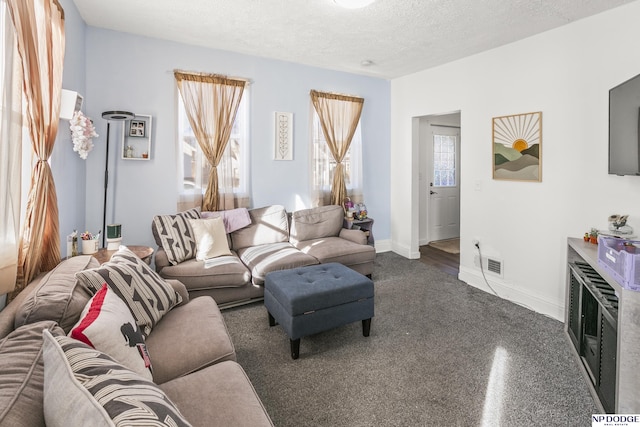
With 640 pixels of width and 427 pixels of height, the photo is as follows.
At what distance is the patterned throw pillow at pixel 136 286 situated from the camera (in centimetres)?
175

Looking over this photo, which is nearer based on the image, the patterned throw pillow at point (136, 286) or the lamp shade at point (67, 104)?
the patterned throw pillow at point (136, 286)

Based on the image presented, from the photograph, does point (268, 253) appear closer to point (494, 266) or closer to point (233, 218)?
point (233, 218)

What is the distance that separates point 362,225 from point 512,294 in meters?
1.96

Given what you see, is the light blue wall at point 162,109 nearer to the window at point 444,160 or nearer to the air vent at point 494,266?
the window at point 444,160

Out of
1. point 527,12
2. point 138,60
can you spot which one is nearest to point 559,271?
point 527,12

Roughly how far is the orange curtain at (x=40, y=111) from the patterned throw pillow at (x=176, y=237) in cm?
105

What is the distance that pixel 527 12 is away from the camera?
285 cm

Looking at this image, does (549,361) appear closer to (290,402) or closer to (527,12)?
(290,402)

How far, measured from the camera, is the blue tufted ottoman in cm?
238

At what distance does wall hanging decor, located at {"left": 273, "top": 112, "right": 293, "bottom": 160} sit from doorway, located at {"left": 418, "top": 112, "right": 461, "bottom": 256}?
241 cm

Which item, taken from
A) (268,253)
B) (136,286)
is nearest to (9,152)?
(136,286)

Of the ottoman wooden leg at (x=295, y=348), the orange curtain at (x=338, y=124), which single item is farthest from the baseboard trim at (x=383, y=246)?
the ottoman wooden leg at (x=295, y=348)

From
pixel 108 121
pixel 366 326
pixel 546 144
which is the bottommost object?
pixel 366 326

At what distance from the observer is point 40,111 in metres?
1.97
